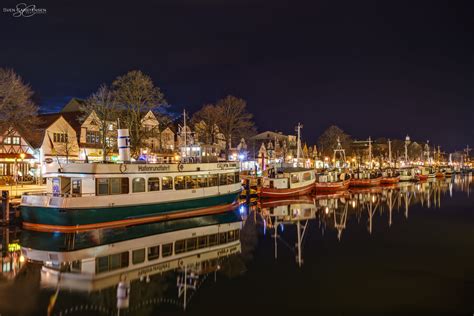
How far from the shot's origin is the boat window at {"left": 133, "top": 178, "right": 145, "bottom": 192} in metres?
28.7

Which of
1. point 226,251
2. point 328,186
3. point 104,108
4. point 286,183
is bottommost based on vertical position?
point 226,251

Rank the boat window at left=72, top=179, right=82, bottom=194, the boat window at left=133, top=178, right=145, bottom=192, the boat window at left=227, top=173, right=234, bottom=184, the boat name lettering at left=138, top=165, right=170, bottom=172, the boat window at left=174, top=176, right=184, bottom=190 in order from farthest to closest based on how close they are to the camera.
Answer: the boat window at left=227, top=173, right=234, bottom=184 → the boat window at left=174, top=176, right=184, bottom=190 → the boat name lettering at left=138, top=165, right=170, bottom=172 → the boat window at left=133, top=178, right=145, bottom=192 → the boat window at left=72, top=179, right=82, bottom=194

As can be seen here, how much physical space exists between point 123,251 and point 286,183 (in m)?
29.3

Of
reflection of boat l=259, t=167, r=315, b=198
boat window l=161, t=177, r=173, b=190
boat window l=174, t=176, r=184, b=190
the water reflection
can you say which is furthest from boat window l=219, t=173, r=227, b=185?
reflection of boat l=259, t=167, r=315, b=198

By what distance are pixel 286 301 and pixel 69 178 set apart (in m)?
19.2

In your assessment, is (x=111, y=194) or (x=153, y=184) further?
(x=153, y=184)

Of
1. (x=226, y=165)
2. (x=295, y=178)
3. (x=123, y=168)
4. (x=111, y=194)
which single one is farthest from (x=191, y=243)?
(x=295, y=178)

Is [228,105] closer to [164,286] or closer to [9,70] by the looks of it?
[9,70]

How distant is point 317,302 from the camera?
14242mm

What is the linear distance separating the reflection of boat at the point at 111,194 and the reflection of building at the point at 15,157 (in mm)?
21798

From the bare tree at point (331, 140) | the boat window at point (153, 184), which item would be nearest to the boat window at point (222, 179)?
the boat window at point (153, 184)

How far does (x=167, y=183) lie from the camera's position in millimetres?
30750

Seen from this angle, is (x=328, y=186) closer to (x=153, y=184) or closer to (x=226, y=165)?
(x=226, y=165)

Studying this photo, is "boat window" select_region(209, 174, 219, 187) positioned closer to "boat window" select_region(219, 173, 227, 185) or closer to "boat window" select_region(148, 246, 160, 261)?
"boat window" select_region(219, 173, 227, 185)
